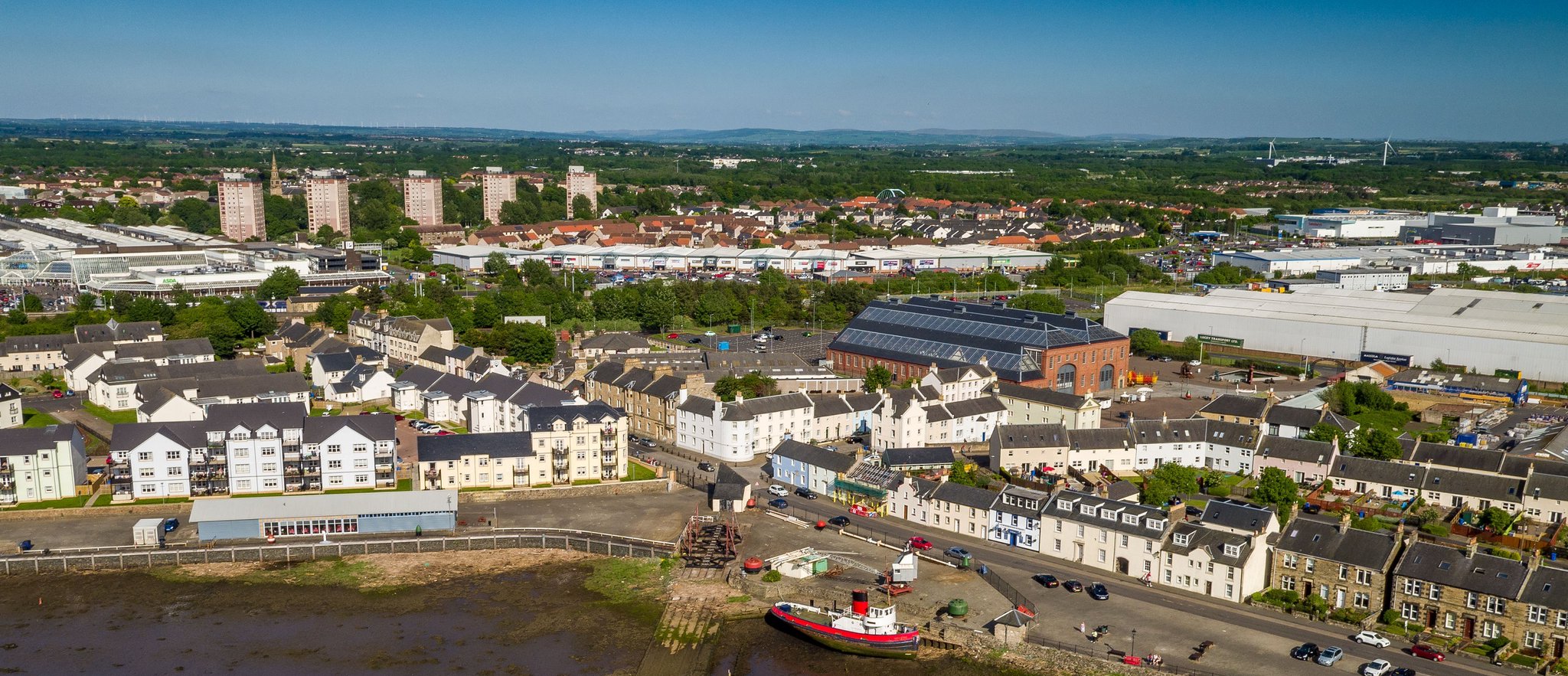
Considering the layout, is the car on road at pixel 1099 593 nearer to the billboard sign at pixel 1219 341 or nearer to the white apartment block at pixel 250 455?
the white apartment block at pixel 250 455

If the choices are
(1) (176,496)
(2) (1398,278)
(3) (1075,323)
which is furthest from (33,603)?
(2) (1398,278)

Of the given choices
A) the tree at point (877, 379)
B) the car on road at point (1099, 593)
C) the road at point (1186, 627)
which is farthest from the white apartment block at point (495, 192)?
the car on road at point (1099, 593)

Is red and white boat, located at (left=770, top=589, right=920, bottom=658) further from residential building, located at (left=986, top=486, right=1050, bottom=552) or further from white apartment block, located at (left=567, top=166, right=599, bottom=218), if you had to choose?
white apartment block, located at (left=567, top=166, right=599, bottom=218)

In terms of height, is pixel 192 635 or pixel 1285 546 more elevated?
pixel 1285 546

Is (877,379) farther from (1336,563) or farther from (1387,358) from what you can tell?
(1387,358)

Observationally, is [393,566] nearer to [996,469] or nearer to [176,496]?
[176,496]
